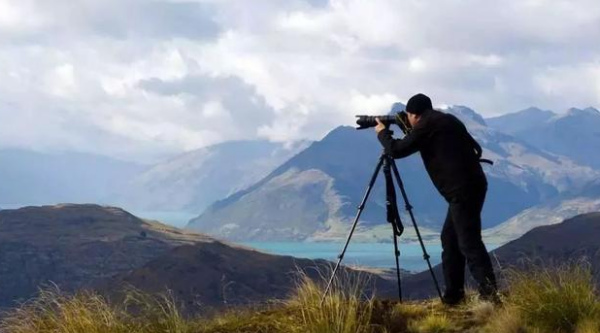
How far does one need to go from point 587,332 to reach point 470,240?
159cm

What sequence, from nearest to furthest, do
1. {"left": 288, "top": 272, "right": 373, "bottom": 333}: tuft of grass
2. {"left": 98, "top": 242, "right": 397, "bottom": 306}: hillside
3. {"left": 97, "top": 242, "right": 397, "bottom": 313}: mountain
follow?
{"left": 288, "top": 272, "right": 373, "bottom": 333}: tuft of grass, {"left": 97, "top": 242, "right": 397, "bottom": 313}: mountain, {"left": 98, "top": 242, "right": 397, "bottom": 306}: hillside

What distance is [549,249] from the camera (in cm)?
19625

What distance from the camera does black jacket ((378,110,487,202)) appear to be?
703 cm

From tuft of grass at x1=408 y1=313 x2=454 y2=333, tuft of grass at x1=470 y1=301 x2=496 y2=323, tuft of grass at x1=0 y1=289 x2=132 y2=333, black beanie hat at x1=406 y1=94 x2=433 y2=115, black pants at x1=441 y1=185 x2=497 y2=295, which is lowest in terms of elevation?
tuft of grass at x1=408 y1=313 x2=454 y2=333

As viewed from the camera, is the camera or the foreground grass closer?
the foreground grass

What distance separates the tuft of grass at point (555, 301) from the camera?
615cm

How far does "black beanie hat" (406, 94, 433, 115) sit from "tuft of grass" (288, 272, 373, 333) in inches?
67.3

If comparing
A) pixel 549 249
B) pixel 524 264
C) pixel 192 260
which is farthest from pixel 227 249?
pixel 524 264

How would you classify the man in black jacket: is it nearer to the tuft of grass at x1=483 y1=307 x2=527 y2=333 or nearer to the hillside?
the tuft of grass at x1=483 y1=307 x2=527 y2=333

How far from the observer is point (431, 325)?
6.52m

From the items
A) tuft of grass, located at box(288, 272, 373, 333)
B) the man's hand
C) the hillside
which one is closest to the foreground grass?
tuft of grass, located at box(288, 272, 373, 333)

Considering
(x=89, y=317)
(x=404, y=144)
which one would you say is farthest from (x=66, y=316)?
(x=404, y=144)

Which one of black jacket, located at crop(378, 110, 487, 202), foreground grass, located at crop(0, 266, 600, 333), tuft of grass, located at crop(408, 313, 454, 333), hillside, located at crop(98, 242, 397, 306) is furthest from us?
hillside, located at crop(98, 242, 397, 306)

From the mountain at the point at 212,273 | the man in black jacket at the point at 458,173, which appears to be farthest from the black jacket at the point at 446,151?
the mountain at the point at 212,273
